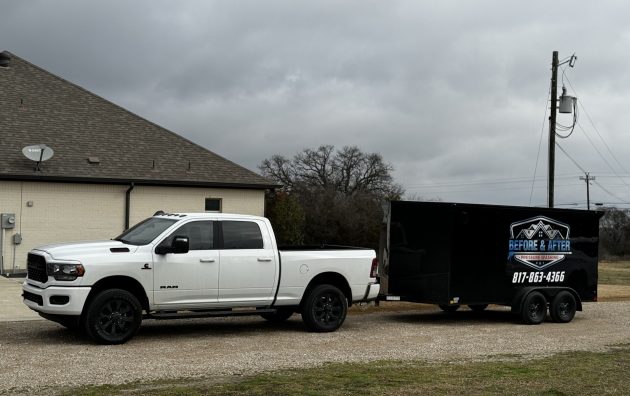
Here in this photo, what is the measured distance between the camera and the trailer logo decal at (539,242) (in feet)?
52.1

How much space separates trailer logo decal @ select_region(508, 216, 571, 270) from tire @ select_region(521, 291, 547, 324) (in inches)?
24.8

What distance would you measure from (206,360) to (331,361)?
5.50 ft

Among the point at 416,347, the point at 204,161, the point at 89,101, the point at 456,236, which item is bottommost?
the point at 416,347

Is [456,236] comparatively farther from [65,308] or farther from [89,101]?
[89,101]

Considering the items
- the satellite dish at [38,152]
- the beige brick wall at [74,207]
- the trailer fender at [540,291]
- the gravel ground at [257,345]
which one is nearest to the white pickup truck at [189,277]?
the gravel ground at [257,345]

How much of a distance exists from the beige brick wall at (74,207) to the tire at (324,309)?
40.1 ft

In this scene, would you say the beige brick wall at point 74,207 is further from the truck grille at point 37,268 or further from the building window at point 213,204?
the truck grille at point 37,268

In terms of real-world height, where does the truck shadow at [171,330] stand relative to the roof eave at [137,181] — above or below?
below

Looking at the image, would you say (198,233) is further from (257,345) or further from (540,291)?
(540,291)

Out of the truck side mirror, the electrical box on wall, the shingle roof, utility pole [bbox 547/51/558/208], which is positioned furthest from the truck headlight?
utility pole [bbox 547/51/558/208]

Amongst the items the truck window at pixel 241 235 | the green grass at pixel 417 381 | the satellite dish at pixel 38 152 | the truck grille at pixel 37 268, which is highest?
the satellite dish at pixel 38 152

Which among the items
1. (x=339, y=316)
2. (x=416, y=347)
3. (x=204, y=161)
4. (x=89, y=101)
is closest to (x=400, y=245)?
(x=339, y=316)

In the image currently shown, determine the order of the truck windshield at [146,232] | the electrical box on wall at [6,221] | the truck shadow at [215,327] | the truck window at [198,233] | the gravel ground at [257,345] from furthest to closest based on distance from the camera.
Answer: the electrical box on wall at [6,221]
the truck shadow at [215,327]
the truck window at [198,233]
the truck windshield at [146,232]
the gravel ground at [257,345]

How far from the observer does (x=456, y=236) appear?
599 inches
